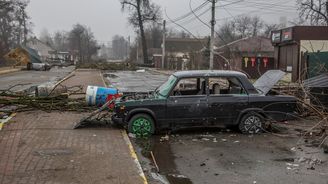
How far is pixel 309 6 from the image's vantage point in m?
50.0

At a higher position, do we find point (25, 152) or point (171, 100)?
point (171, 100)

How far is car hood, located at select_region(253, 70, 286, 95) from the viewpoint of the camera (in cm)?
1163

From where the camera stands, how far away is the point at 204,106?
10.8 metres

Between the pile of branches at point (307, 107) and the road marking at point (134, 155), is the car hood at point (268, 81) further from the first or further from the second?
the road marking at point (134, 155)

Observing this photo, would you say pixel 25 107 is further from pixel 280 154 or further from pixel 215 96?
pixel 280 154

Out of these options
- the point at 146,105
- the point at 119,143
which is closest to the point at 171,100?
the point at 146,105

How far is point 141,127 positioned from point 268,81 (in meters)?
3.75

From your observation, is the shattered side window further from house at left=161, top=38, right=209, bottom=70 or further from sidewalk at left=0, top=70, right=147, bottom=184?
house at left=161, top=38, right=209, bottom=70

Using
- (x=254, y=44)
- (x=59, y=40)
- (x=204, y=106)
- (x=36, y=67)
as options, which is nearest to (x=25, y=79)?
(x=36, y=67)

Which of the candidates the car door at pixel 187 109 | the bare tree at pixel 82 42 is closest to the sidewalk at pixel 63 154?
the car door at pixel 187 109

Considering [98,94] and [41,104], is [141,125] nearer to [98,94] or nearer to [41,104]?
[98,94]

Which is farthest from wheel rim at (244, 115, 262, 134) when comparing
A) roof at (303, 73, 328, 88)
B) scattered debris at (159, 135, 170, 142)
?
roof at (303, 73, 328, 88)

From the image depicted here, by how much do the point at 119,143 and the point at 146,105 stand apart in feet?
4.65

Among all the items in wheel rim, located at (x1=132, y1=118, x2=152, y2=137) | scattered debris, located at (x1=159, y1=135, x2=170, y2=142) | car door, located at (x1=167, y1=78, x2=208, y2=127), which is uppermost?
car door, located at (x1=167, y1=78, x2=208, y2=127)
